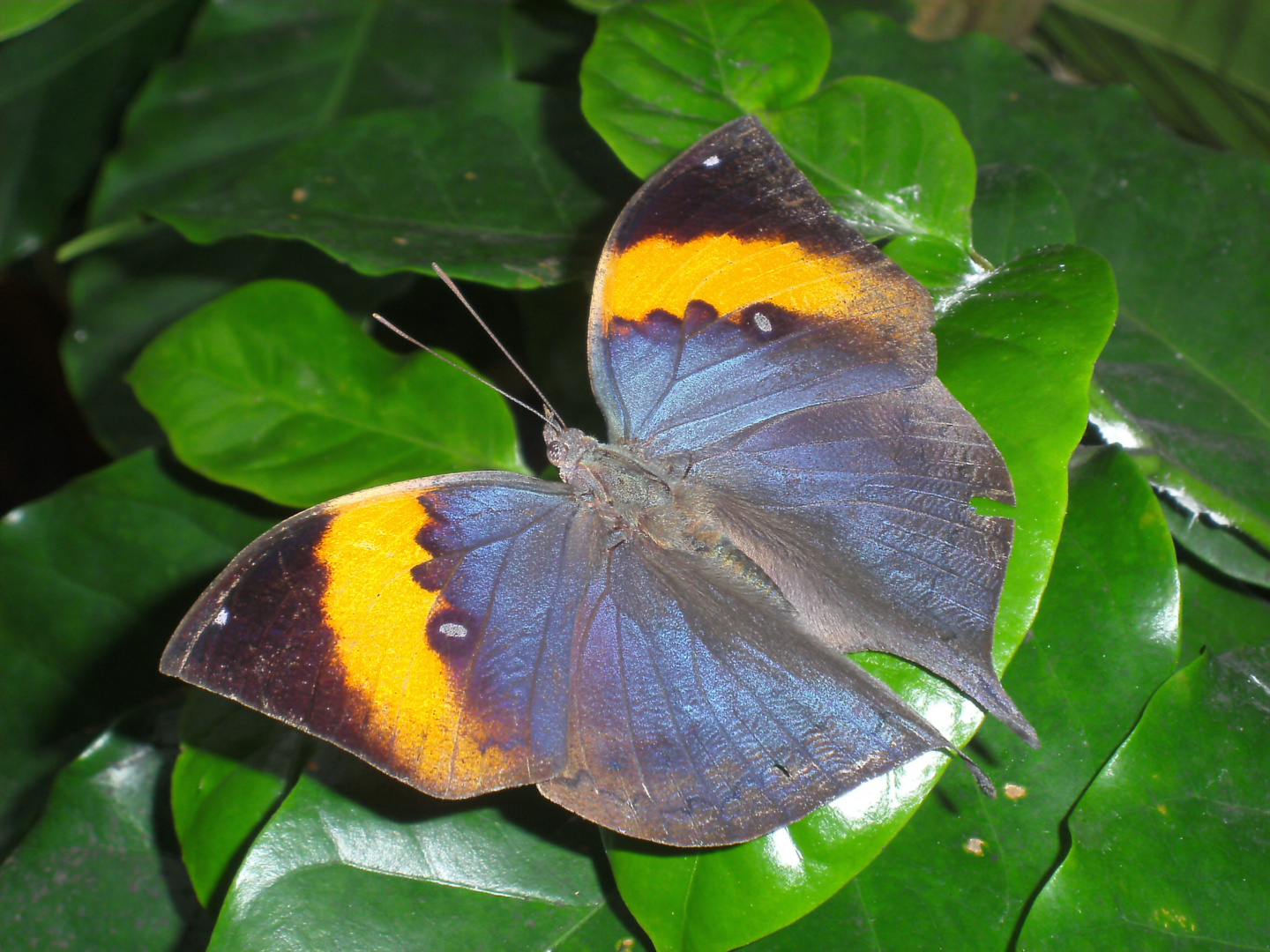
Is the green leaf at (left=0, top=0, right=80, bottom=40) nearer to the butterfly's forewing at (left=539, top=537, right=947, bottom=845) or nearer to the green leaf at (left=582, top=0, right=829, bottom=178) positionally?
the green leaf at (left=582, top=0, right=829, bottom=178)

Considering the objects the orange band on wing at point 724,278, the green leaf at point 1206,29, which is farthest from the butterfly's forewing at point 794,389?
the green leaf at point 1206,29

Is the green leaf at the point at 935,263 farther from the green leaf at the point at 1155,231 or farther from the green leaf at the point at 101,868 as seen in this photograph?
the green leaf at the point at 101,868

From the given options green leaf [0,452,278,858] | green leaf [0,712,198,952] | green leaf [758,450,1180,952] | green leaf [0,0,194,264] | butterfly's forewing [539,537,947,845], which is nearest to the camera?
butterfly's forewing [539,537,947,845]

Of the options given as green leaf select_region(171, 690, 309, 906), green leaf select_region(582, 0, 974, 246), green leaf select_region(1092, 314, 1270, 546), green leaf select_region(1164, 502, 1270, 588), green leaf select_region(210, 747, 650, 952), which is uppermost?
green leaf select_region(582, 0, 974, 246)

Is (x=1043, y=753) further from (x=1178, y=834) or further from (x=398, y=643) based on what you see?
(x=398, y=643)

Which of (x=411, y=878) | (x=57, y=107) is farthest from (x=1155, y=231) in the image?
(x=57, y=107)

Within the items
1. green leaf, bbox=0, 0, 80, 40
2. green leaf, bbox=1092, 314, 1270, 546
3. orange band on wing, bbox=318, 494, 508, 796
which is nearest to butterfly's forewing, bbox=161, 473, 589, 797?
orange band on wing, bbox=318, 494, 508, 796

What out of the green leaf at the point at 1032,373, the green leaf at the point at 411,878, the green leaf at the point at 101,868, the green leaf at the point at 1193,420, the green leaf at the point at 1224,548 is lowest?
the green leaf at the point at 101,868
